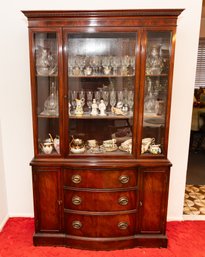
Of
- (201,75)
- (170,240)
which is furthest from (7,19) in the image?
(201,75)

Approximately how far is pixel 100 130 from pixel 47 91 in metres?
0.57

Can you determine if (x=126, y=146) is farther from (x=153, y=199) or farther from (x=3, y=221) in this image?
(x=3, y=221)

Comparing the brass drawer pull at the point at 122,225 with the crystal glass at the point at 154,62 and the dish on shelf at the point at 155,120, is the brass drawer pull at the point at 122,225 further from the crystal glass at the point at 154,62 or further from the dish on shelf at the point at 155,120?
the crystal glass at the point at 154,62

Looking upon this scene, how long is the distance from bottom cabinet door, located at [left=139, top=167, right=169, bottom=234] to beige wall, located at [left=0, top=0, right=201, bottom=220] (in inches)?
16.8

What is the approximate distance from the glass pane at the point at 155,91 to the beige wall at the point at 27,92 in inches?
12.7

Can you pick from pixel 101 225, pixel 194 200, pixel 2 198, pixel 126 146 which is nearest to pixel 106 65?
pixel 126 146

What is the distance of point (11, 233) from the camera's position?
92.4 inches

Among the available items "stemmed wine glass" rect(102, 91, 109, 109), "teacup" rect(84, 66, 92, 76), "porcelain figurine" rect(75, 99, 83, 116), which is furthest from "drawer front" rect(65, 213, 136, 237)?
"teacup" rect(84, 66, 92, 76)

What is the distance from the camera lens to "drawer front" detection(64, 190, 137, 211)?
2.05m

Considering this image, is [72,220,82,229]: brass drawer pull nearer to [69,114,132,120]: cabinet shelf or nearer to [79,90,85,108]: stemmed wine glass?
[69,114,132,120]: cabinet shelf

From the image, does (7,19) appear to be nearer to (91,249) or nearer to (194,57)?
(194,57)

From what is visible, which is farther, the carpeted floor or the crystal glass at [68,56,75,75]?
the carpeted floor

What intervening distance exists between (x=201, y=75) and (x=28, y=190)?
5185mm

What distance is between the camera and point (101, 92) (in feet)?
6.88
